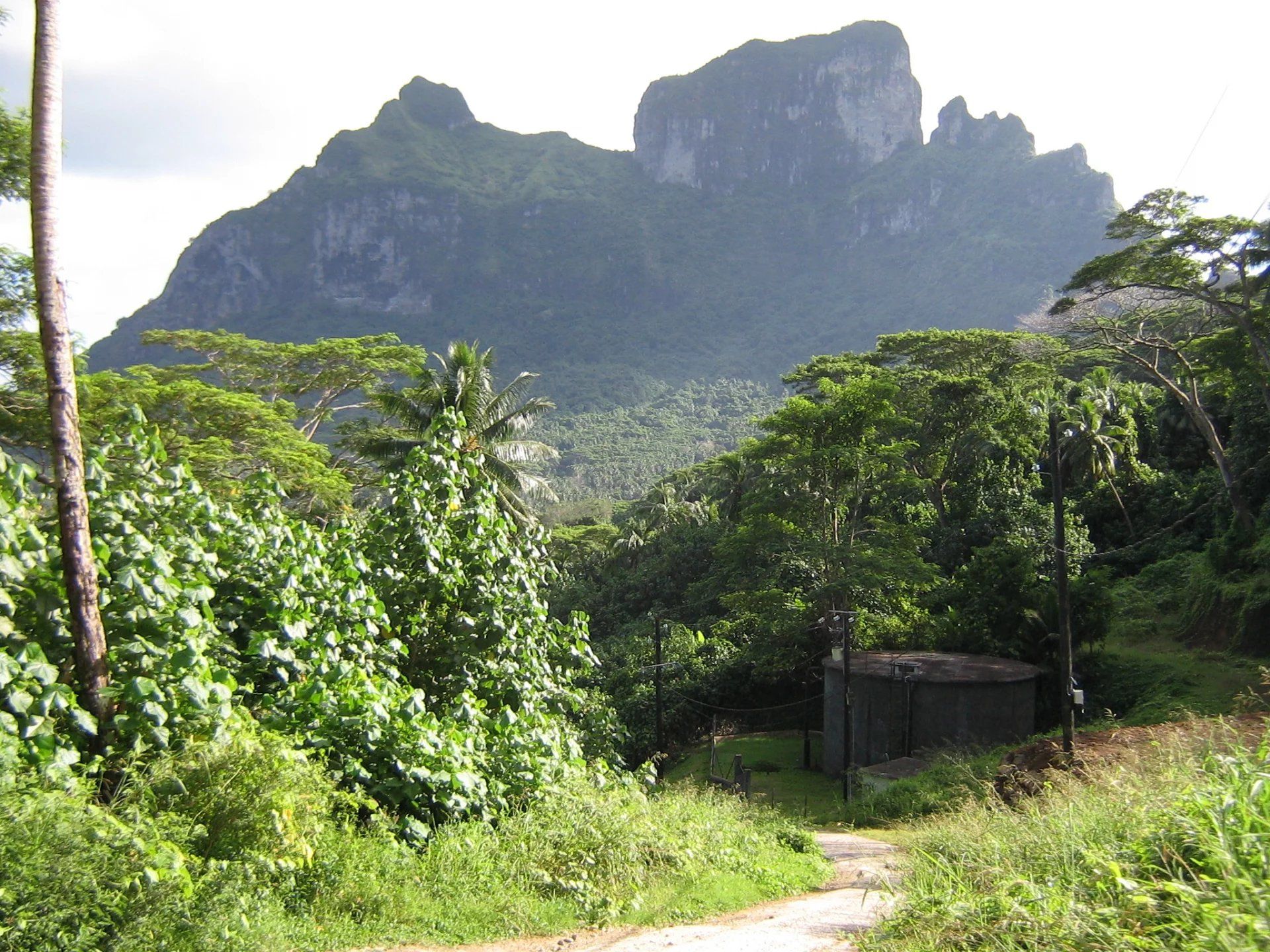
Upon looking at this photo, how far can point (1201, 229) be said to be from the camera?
23.4 m

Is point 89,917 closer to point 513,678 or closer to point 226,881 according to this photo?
point 226,881

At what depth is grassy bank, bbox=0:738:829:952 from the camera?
4.61 m

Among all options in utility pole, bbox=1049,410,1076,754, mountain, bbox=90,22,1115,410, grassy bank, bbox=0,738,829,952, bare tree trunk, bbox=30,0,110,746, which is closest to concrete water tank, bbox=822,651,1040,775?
utility pole, bbox=1049,410,1076,754

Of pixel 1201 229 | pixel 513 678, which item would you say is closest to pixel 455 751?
pixel 513 678

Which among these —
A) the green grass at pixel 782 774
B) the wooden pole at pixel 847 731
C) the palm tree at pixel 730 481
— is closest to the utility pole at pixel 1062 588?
the green grass at pixel 782 774

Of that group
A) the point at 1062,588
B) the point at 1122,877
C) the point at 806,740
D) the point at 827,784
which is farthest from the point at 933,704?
the point at 1122,877

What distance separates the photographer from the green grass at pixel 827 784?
54.6 feet

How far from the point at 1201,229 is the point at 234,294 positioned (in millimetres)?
164191

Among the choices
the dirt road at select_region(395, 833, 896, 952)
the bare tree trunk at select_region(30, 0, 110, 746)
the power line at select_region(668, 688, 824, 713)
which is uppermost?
the bare tree trunk at select_region(30, 0, 110, 746)

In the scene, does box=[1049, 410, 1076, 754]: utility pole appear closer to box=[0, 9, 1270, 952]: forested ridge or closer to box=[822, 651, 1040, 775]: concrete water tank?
box=[0, 9, 1270, 952]: forested ridge

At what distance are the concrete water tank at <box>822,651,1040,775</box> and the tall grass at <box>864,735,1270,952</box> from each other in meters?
16.2

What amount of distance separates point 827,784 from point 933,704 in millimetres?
3966

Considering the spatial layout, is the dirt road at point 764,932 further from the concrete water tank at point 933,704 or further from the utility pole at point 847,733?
the concrete water tank at point 933,704

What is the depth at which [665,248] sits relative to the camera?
17875cm
